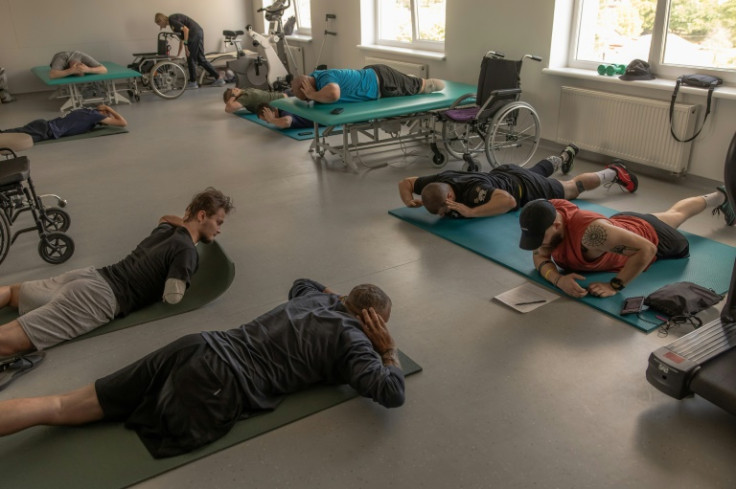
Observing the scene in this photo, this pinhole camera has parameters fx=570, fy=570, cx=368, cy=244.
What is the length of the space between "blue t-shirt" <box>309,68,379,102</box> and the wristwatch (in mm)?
3418

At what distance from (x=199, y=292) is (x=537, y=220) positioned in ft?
6.09

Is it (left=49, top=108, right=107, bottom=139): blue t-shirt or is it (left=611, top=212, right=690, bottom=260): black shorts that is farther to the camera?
(left=49, top=108, right=107, bottom=139): blue t-shirt

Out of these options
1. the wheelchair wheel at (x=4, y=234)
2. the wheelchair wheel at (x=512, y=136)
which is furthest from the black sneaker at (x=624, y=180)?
the wheelchair wheel at (x=4, y=234)

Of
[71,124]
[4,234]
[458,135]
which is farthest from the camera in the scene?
[71,124]

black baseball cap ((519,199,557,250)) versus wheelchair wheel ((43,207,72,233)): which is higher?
black baseball cap ((519,199,557,250))

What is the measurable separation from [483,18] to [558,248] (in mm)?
3882

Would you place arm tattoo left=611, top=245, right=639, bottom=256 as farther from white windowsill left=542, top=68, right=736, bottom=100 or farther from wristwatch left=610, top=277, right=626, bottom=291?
white windowsill left=542, top=68, right=736, bottom=100

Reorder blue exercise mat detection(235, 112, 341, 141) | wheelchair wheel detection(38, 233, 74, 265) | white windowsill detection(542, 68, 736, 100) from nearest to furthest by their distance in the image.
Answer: wheelchair wheel detection(38, 233, 74, 265) → white windowsill detection(542, 68, 736, 100) → blue exercise mat detection(235, 112, 341, 141)

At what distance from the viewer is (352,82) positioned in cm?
559

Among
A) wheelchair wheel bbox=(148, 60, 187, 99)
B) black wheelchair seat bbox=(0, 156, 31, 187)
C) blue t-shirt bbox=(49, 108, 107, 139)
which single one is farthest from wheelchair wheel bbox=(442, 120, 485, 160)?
wheelchair wheel bbox=(148, 60, 187, 99)

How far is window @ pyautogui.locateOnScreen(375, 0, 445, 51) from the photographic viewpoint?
728 cm

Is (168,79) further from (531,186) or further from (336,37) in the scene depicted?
(531,186)

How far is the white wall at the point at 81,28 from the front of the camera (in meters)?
9.81

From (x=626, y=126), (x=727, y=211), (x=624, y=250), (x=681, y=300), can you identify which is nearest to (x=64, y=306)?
(x=624, y=250)
